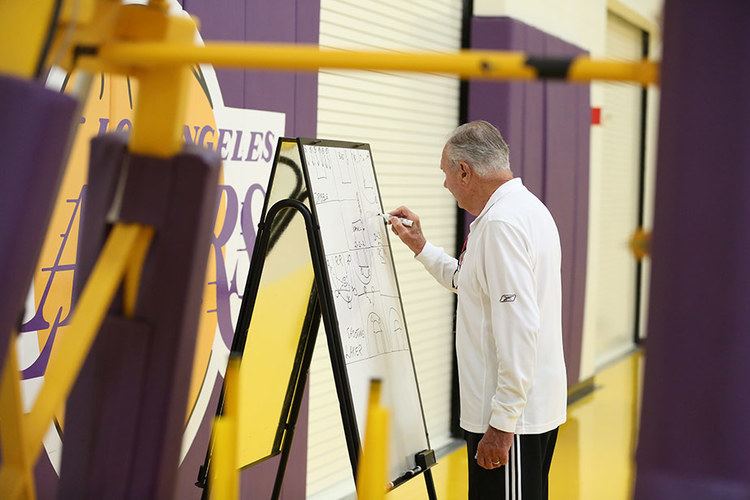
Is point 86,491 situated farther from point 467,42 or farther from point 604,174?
point 604,174

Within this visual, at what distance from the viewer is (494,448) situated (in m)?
3.08

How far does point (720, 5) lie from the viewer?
0.99m

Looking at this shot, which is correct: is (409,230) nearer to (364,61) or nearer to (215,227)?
(215,227)

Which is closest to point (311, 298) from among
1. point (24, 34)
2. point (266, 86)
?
point (266, 86)

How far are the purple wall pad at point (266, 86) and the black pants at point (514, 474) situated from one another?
1.21m

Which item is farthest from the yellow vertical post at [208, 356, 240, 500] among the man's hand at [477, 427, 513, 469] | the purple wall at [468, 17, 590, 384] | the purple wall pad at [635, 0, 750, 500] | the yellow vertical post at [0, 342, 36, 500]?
the purple wall at [468, 17, 590, 384]

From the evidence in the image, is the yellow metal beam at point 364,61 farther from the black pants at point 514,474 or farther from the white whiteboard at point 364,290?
the black pants at point 514,474

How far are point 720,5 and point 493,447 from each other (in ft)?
7.40

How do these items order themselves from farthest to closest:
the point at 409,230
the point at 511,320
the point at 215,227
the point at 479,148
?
the point at 215,227 → the point at 409,230 → the point at 479,148 → the point at 511,320

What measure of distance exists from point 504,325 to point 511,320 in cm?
3

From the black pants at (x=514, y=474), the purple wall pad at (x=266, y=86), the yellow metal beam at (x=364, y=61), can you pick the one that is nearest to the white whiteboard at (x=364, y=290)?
the black pants at (x=514, y=474)

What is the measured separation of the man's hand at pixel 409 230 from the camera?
3.49 metres

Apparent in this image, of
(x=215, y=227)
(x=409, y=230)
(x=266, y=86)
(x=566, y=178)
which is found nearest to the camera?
(x=409, y=230)

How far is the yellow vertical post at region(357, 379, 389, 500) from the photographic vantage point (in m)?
1.16
